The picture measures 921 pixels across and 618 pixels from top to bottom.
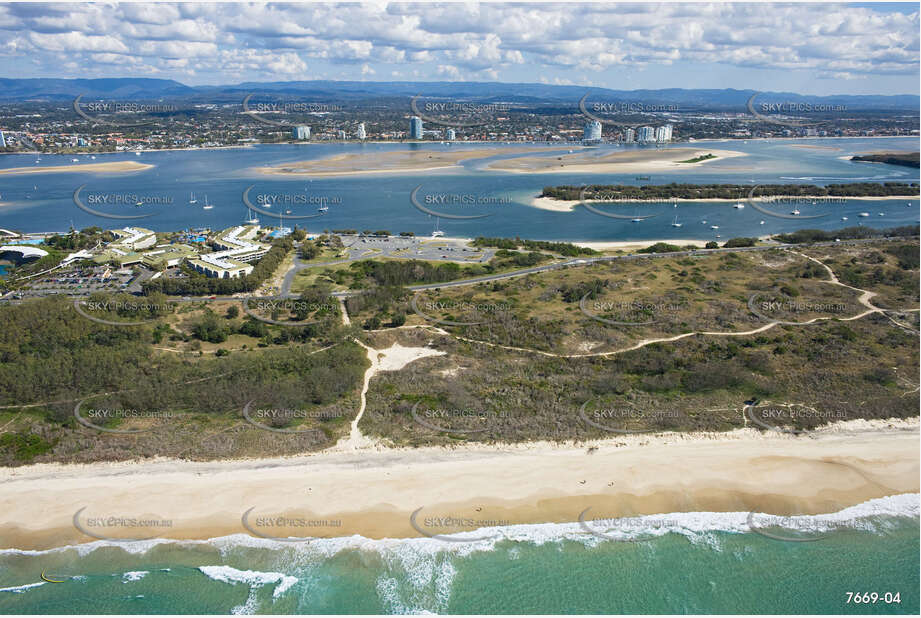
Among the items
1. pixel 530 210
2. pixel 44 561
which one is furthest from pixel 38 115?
pixel 44 561

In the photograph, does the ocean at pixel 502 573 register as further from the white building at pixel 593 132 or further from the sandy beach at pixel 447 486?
the white building at pixel 593 132

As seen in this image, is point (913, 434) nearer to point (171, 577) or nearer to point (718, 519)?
point (718, 519)

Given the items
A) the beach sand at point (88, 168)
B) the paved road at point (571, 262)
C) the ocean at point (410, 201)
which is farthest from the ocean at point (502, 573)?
the beach sand at point (88, 168)

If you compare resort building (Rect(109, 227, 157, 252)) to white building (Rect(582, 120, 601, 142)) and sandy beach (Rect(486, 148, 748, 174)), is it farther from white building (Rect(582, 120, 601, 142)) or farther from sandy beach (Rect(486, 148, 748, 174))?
white building (Rect(582, 120, 601, 142))

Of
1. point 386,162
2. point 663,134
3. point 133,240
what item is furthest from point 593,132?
point 133,240

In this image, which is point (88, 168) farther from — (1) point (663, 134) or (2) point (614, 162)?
(1) point (663, 134)

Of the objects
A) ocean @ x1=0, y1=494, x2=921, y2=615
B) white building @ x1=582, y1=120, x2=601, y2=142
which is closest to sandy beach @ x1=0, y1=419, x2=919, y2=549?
ocean @ x1=0, y1=494, x2=921, y2=615

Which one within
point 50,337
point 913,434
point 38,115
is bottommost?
point 913,434
